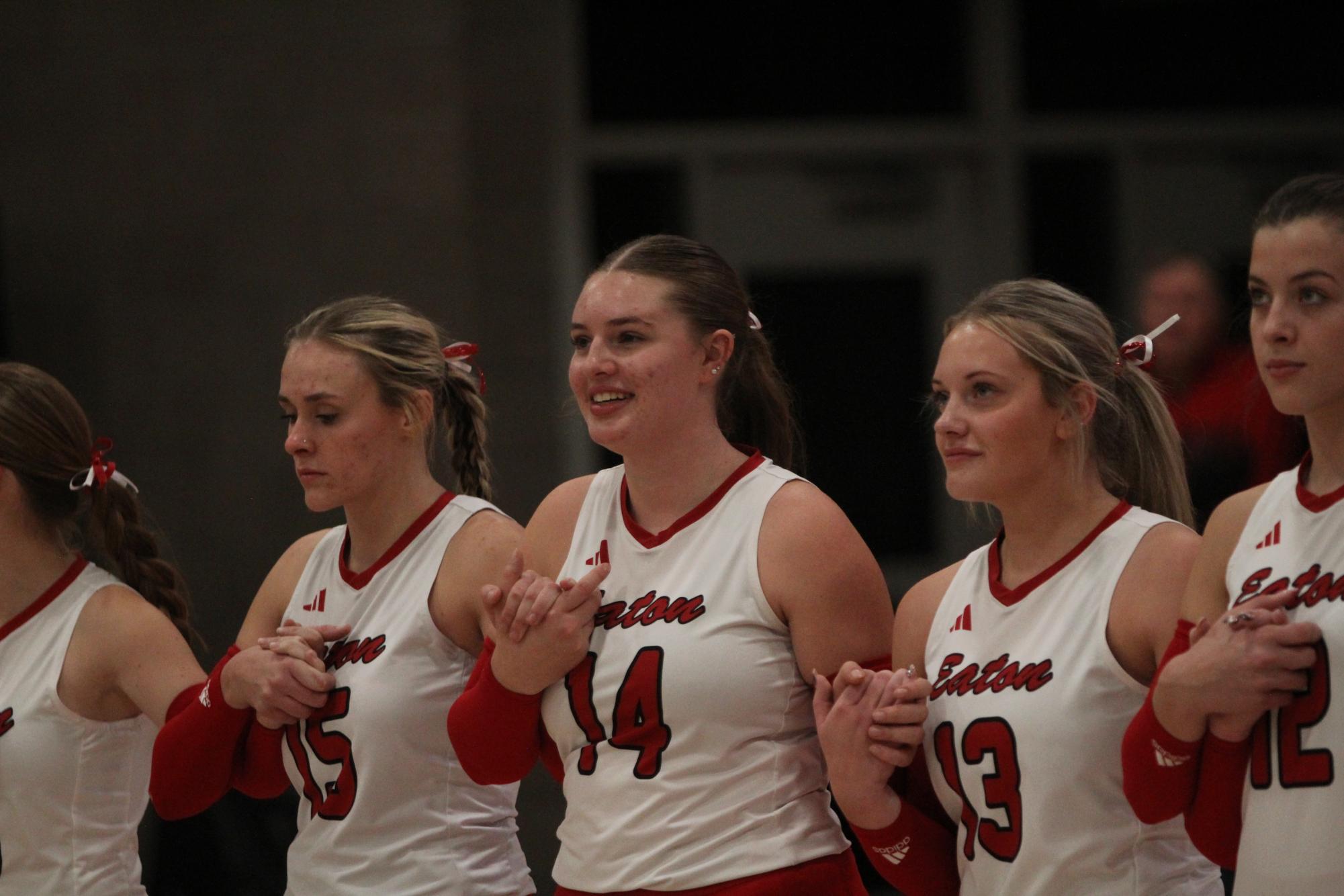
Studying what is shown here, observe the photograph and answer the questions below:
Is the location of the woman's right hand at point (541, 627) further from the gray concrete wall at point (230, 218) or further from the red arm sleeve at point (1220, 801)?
the gray concrete wall at point (230, 218)

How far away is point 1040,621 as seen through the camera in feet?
7.76

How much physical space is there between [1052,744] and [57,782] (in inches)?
74.8

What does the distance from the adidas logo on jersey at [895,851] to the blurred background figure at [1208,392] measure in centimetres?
189

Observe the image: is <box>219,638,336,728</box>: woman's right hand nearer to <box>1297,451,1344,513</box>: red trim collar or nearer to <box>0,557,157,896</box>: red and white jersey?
<box>0,557,157,896</box>: red and white jersey

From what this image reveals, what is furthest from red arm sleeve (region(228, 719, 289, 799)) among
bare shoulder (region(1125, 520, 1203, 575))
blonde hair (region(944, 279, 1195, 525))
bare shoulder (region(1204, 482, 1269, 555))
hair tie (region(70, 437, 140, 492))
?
bare shoulder (region(1204, 482, 1269, 555))

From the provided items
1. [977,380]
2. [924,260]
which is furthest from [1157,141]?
[977,380]

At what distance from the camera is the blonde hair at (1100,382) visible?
97.0 inches

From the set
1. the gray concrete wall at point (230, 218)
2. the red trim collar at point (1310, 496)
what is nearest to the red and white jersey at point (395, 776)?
the red trim collar at point (1310, 496)

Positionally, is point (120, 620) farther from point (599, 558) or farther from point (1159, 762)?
point (1159, 762)

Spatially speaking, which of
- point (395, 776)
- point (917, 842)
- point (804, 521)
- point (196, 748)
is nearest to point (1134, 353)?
point (804, 521)

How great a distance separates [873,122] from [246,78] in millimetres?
2581

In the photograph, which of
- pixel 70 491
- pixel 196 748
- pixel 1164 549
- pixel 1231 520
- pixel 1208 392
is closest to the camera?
pixel 1231 520

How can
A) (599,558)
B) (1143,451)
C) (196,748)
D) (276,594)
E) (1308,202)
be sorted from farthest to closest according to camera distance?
(276,594), (196,748), (599,558), (1143,451), (1308,202)

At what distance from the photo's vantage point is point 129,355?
20.0 ft
